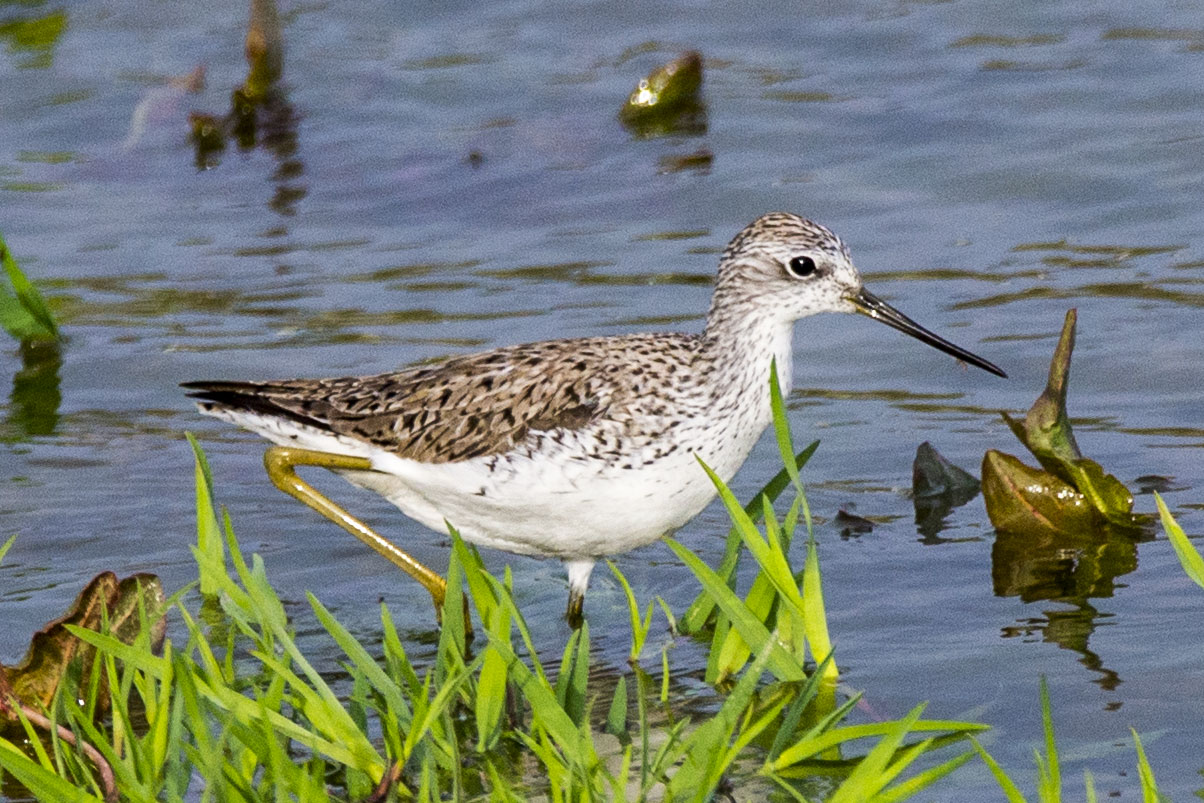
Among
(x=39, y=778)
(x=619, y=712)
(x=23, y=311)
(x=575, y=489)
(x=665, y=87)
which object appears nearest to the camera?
(x=39, y=778)

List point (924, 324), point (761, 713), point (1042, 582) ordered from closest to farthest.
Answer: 1. point (761, 713)
2. point (1042, 582)
3. point (924, 324)

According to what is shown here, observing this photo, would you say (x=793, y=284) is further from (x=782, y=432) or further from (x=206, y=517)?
(x=206, y=517)

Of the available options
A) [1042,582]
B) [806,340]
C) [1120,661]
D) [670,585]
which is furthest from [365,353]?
[1120,661]

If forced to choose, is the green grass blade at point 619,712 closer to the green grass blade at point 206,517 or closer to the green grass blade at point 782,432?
the green grass blade at point 782,432

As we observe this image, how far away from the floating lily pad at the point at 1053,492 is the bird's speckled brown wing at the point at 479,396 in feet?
3.96

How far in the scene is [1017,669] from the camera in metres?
5.75

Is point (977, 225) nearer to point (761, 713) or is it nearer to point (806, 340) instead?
point (806, 340)

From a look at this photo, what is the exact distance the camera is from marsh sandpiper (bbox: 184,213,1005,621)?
247 inches

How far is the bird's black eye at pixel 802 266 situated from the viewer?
6.74 metres

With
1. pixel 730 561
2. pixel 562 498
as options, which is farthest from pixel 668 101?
pixel 730 561

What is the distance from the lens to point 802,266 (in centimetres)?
676

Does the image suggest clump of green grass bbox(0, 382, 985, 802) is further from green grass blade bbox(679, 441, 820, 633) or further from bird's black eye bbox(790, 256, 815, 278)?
bird's black eye bbox(790, 256, 815, 278)

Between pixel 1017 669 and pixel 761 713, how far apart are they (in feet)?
3.05

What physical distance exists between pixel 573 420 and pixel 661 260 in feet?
13.8
